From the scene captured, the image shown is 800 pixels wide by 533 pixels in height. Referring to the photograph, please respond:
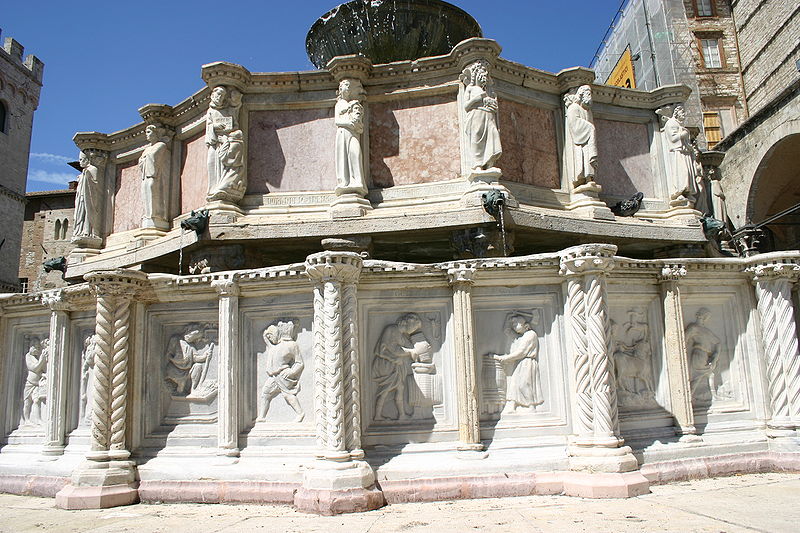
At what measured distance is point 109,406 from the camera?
23.0ft

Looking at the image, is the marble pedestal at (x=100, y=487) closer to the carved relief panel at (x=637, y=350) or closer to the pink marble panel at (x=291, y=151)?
the pink marble panel at (x=291, y=151)

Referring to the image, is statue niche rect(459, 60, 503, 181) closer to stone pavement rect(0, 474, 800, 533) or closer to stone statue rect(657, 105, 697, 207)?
stone statue rect(657, 105, 697, 207)

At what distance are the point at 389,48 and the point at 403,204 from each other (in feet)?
14.2

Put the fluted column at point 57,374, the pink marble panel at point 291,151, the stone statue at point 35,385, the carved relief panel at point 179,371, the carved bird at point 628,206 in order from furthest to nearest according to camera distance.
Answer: the carved bird at point 628,206
the pink marble panel at point 291,151
the stone statue at point 35,385
the fluted column at point 57,374
the carved relief panel at point 179,371

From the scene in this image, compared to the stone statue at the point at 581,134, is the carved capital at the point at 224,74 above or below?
above

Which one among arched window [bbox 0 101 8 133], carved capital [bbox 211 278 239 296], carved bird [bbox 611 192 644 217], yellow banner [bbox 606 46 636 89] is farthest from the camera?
arched window [bbox 0 101 8 133]

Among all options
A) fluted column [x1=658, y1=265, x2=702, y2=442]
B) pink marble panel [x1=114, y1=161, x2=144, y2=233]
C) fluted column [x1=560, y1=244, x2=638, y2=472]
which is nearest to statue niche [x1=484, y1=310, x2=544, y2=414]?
fluted column [x1=560, y1=244, x2=638, y2=472]

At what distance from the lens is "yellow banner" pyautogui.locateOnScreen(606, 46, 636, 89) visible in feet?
90.4

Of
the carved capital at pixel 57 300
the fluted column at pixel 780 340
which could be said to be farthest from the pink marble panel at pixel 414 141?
the carved capital at pixel 57 300

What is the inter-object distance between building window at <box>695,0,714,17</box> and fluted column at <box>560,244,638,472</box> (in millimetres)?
29332

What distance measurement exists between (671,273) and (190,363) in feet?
19.2

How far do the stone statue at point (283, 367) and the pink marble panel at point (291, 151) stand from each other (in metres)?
3.66

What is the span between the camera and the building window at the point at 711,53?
30062 millimetres

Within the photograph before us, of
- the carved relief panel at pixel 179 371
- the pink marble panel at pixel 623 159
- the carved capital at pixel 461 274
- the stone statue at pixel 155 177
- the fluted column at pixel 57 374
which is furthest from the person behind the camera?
the pink marble panel at pixel 623 159
